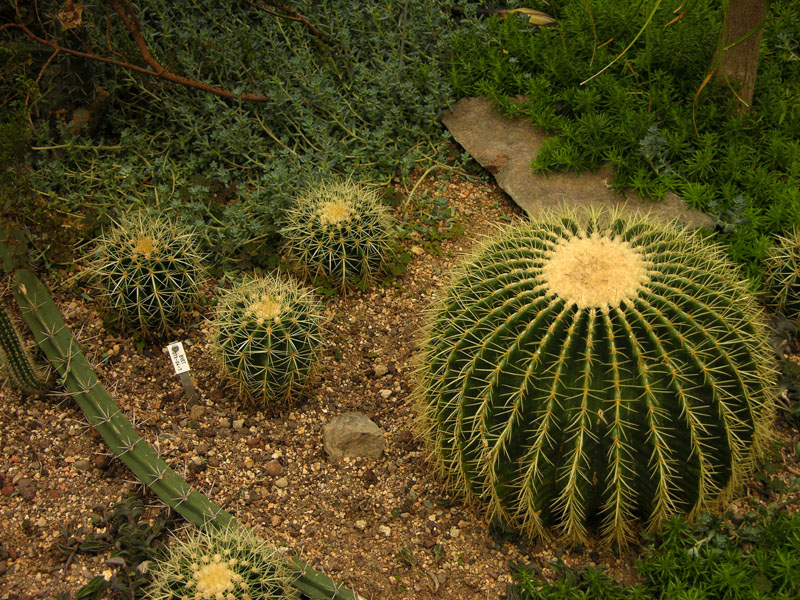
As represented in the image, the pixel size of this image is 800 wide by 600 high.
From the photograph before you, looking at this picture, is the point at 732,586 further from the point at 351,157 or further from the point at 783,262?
the point at 351,157

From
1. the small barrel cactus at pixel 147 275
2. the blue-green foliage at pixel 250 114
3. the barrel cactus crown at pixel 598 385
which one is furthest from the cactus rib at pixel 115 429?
the blue-green foliage at pixel 250 114

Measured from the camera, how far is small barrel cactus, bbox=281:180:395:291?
14.5 feet

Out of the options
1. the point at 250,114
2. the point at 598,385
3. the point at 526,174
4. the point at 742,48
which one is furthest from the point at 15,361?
the point at 742,48

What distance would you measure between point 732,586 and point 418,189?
326cm

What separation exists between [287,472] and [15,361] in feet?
4.83

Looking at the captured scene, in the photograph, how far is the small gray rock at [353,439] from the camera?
12.3 feet

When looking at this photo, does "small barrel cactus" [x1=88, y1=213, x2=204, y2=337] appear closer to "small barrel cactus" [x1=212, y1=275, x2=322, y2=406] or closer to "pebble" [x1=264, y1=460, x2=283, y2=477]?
"small barrel cactus" [x1=212, y1=275, x2=322, y2=406]

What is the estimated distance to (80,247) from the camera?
4672 millimetres

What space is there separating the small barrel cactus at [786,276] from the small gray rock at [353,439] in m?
2.33

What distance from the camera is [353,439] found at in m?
3.74

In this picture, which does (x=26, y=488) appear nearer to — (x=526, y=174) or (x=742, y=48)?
(x=526, y=174)

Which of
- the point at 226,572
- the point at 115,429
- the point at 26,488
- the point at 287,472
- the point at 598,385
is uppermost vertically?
the point at 598,385

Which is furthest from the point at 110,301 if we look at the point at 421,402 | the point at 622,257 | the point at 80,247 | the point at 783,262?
the point at 783,262

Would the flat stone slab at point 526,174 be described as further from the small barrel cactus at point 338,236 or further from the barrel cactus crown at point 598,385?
the barrel cactus crown at point 598,385
